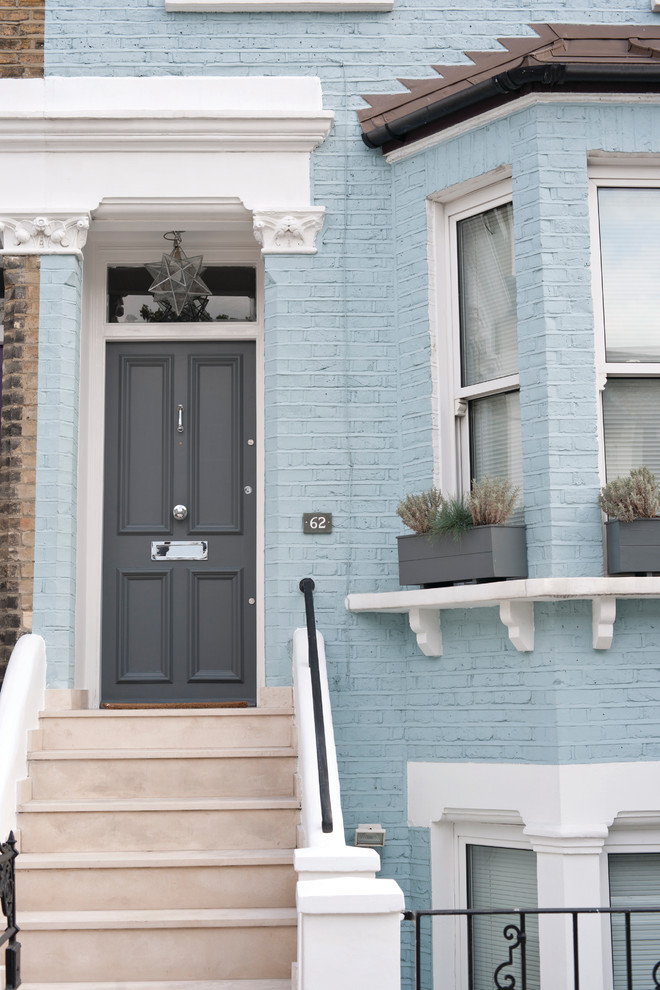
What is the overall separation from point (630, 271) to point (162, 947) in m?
3.70

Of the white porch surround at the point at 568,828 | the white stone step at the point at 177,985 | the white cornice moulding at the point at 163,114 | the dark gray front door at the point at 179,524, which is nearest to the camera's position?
the white stone step at the point at 177,985

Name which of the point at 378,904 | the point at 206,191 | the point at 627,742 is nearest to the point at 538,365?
the point at 627,742

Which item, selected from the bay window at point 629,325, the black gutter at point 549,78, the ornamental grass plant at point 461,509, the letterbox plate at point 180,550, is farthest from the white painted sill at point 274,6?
the letterbox plate at point 180,550

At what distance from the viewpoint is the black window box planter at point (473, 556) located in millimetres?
4773

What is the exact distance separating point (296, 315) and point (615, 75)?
77.1 inches

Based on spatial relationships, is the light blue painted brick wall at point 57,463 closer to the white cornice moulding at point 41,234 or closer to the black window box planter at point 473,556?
the white cornice moulding at point 41,234

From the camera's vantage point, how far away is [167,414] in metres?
6.38

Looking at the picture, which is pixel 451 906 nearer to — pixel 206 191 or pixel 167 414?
pixel 167 414

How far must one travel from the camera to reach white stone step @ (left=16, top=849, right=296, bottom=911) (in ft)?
15.2

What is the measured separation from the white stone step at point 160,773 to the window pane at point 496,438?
1.68 m

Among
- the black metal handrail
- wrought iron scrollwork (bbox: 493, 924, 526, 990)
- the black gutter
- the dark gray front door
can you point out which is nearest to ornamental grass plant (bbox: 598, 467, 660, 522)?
the black metal handrail

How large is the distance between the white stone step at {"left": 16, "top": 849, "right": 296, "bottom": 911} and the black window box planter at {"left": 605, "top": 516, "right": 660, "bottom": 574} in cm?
193

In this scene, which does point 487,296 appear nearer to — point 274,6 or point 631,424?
point 631,424

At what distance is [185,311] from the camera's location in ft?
21.4
